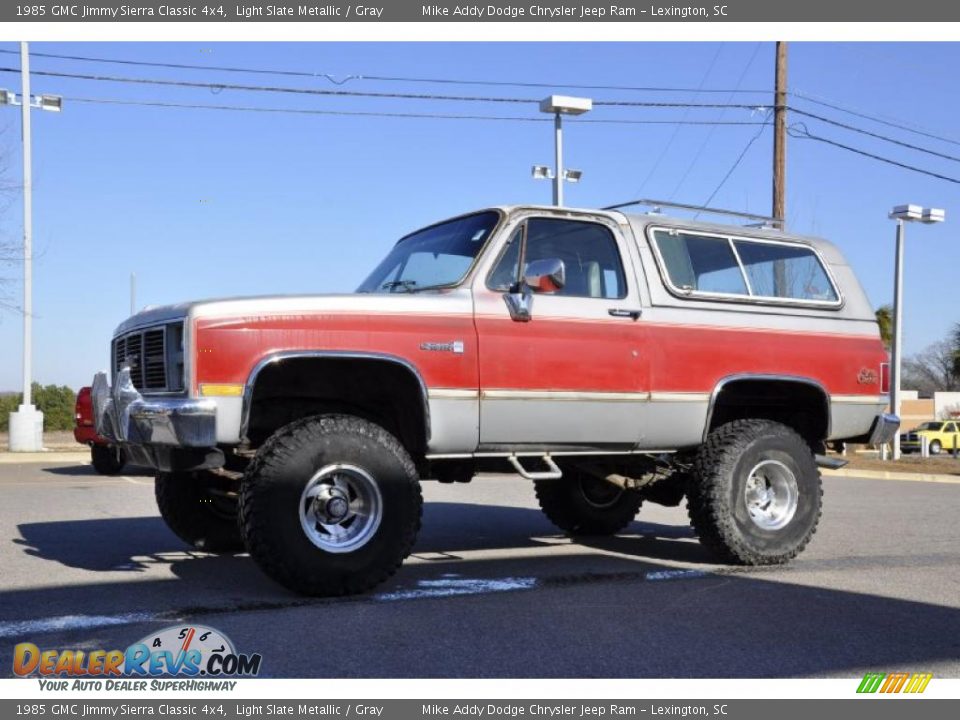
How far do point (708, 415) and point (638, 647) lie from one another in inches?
107

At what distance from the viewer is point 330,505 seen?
5703 millimetres

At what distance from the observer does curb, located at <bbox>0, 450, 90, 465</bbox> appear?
18.0 m

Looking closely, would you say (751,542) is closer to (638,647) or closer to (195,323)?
(638,647)

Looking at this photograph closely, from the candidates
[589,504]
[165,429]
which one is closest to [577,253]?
[589,504]

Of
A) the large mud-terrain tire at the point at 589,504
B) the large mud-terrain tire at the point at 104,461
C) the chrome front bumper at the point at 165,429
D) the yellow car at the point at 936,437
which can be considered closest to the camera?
the chrome front bumper at the point at 165,429

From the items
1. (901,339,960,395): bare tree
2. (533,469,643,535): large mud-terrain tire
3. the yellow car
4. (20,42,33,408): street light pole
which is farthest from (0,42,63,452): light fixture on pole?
(901,339,960,395): bare tree

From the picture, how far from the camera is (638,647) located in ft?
15.0

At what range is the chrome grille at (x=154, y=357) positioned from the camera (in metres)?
5.74

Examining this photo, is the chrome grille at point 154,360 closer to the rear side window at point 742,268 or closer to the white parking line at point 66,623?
the white parking line at point 66,623

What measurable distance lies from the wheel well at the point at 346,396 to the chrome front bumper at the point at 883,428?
140 inches

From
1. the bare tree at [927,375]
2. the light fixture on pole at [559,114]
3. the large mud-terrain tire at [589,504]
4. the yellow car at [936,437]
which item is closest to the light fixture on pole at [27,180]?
the light fixture on pole at [559,114]

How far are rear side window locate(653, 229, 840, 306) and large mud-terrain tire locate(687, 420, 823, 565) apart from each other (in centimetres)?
98

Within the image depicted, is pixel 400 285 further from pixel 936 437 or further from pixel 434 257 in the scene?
pixel 936 437

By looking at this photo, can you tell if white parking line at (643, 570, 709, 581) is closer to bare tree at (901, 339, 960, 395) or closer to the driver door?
the driver door
